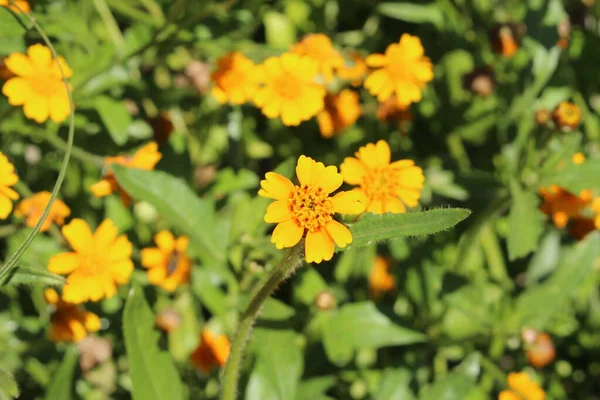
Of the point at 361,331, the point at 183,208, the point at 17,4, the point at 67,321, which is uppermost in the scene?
the point at 17,4

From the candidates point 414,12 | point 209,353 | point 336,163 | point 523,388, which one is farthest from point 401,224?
point 414,12

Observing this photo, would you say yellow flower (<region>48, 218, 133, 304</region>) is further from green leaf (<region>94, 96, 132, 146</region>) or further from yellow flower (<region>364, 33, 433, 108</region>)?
yellow flower (<region>364, 33, 433, 108</region>)

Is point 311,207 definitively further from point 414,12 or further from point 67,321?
point 414,12

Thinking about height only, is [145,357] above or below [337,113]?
below

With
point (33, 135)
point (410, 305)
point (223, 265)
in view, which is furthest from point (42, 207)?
point (410, 305)

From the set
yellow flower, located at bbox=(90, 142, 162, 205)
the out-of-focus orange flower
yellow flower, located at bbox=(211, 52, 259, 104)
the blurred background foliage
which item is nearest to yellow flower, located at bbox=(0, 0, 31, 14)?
the blurred background foliage

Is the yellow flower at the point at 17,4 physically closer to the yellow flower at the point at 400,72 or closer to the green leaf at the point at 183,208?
the green leaf at the point at 183,208
